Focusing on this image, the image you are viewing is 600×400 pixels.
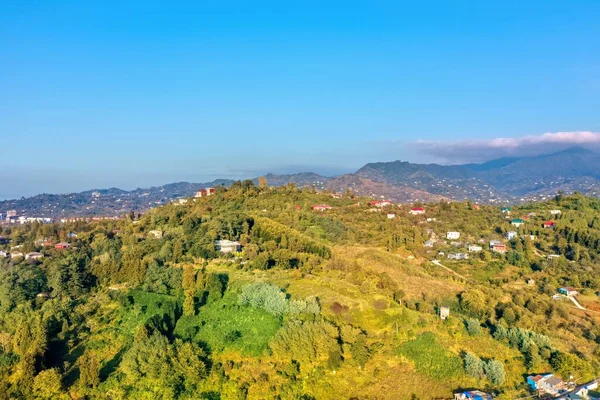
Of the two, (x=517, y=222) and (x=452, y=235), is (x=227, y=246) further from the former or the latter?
(x=517, y=222)

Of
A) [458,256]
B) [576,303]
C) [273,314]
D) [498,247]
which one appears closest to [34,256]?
[273,314]

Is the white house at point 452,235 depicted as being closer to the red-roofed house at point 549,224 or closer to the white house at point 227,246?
the red-roofed house at point 549,224

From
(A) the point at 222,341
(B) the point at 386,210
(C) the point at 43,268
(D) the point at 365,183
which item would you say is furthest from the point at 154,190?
(A) the point at 222,341

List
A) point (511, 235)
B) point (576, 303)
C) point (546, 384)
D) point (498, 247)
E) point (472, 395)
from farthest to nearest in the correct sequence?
point (511, 235), point (498, 247), point (576, 303), point (546, 384), point (472, 395)

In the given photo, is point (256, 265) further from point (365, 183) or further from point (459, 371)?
point (365, 183)

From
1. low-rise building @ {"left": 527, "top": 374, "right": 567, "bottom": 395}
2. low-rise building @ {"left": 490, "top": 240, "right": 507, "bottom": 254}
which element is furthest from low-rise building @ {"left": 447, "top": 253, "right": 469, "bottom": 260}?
low-rise building @ {"left": 527, "top": 374, "right": 567, "bottom": 395}

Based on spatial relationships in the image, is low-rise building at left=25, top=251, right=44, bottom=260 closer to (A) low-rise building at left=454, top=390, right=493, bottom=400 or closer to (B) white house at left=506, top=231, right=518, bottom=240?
(A) low-rise building at left=454, top=390, right=493, bottom=400

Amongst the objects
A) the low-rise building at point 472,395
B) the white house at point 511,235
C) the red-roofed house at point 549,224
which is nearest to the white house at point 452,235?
the white house at point 511,235
